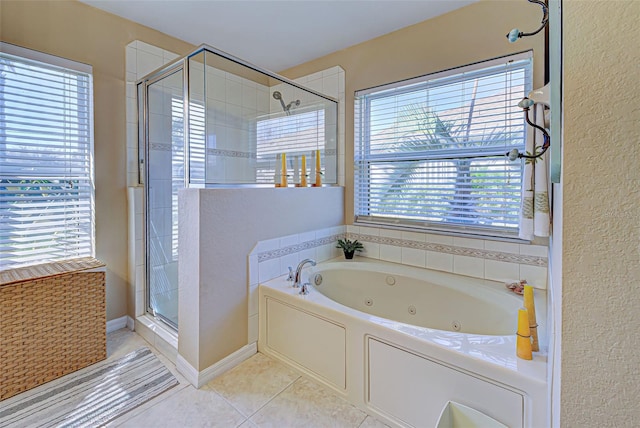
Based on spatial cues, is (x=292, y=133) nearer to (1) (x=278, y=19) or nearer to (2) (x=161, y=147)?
(1) (x=278, y=19)

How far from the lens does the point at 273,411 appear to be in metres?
1.59

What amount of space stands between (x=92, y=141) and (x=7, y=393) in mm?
1634

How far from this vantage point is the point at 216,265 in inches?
72.0

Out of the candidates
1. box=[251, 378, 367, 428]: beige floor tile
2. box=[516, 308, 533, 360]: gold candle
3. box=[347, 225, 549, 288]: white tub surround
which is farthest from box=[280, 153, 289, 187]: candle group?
box=[516, 308, 533, 360]: gold candle

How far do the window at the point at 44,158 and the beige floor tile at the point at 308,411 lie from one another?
5.91 ft

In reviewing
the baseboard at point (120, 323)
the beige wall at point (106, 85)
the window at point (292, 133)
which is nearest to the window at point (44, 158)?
the beige wall at point (106, 85)

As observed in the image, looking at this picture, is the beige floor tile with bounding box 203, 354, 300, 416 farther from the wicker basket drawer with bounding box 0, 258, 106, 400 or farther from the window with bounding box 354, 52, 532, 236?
the window with bounding box 354, 52, 532, 236

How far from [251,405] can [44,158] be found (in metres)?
2.10

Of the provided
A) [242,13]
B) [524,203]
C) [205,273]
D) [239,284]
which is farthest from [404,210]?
[242,13]

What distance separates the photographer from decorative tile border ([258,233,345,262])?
2141 millimetres

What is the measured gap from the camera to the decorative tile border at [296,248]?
84.3 inches

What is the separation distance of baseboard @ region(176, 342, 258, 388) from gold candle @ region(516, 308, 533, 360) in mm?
1590

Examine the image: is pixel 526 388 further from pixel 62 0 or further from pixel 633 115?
pixel 62 0

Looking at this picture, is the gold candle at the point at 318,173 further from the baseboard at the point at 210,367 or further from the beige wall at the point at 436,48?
the baseboard at the point at 210,367
